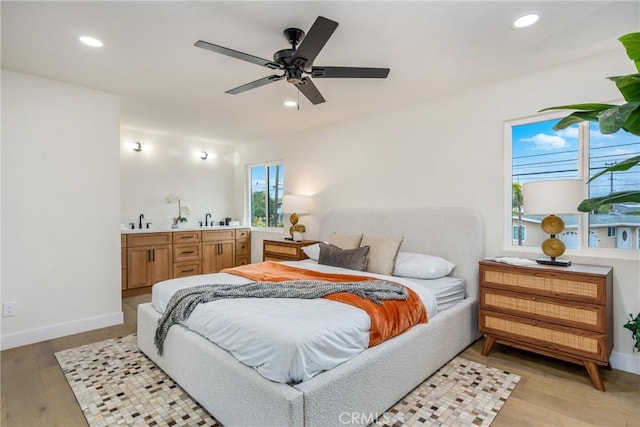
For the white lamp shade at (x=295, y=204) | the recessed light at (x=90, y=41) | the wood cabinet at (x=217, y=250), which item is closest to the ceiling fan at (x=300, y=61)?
the recessed light at (x=90, y=41)

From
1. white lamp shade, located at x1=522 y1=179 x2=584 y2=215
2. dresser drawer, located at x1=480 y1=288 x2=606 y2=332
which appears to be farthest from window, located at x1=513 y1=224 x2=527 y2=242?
dresser drawer, located at x1=480 y1=288 x2=606 y2=332

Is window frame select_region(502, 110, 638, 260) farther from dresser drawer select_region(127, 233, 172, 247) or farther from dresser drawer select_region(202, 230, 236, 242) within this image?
dresser drawer select_region(127, 233, 172, 247)

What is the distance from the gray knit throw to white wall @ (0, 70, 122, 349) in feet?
5.10

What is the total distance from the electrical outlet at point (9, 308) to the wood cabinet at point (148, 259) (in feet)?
5.54

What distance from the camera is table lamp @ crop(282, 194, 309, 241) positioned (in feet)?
15.8

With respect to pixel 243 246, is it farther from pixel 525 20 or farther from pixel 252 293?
pixel 525 20

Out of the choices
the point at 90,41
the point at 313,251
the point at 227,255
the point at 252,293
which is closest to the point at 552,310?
the point at 252,293

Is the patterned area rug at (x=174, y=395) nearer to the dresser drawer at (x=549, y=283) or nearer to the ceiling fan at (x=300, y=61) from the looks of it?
the dresser drawer at (x=549, y=283)

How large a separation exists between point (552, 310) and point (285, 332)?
2072 millimetres

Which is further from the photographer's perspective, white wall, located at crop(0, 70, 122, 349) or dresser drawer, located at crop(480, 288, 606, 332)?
white wall, located at crop(0, 70, 122, 349)

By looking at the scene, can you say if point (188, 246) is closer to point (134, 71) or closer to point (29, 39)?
point (134, 71)

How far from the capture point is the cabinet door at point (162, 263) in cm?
493

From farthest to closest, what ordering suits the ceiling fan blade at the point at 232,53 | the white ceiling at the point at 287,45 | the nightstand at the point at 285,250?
1. the nightstand at the point at 285,250
2. the white ceiling at the point at 287,45
3. the ceiling fan blade at the point at 232,53

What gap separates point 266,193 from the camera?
6.00 metres
